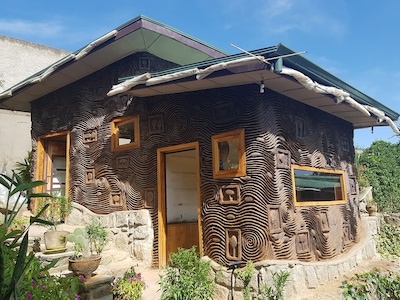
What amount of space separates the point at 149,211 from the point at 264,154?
272 cm

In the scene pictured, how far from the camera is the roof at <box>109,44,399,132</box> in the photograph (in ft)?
14.9

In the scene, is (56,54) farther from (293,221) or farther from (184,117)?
(293,221)

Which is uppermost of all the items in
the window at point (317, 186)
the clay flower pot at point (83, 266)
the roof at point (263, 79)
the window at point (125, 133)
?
the roof at point (263, 79)

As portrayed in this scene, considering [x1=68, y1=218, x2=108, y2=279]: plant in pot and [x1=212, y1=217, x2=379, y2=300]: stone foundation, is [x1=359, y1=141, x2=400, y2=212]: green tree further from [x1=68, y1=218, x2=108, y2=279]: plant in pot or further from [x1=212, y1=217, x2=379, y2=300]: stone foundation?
[x1=68, y1=218, x2=108, y2=279]: plant in pot

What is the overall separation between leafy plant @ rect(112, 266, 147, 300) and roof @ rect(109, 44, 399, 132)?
3082 millimetres

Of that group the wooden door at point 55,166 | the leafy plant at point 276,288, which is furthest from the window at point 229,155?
the wooden door at point 55,166

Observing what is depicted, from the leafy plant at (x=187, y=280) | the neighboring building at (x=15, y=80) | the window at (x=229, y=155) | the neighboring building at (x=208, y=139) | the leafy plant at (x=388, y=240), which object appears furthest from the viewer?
the neighboring building at (x=15, y=80)

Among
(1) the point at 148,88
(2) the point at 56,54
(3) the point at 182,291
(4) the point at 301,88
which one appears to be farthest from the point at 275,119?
(2) the point at 56,54

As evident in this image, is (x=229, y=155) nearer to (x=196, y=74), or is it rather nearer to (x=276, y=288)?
(x=196, y=74)

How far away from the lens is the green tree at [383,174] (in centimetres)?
1211

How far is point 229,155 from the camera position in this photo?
5.72m

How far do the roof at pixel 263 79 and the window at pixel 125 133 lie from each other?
3.39ft

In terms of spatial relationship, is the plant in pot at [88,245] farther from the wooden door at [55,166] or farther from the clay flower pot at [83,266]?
the wooden door at [55,166]

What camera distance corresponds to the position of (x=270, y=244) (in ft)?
17.1
